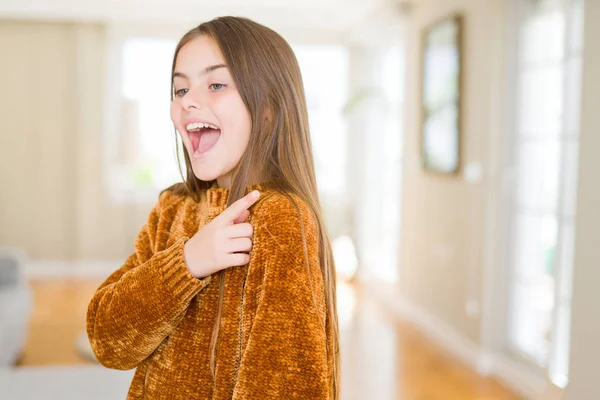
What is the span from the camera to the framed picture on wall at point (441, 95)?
4.05 metres

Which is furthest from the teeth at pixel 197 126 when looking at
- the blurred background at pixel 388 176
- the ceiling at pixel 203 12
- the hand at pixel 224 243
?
the ceiling at pixel 203 12

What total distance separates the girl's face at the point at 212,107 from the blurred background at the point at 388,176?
4.36ft

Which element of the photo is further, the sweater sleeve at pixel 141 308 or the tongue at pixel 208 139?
the tongue at pixel 208 139

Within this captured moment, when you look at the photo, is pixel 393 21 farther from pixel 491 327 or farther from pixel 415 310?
pixel 491 327

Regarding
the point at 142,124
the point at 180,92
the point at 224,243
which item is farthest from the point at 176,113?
the point at 142,124

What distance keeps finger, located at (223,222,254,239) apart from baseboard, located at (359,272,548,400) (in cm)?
196

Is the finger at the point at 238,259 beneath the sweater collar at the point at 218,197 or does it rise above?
beneath

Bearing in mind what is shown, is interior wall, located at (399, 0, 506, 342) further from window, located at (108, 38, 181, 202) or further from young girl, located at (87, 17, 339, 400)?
young girl, located at (87, 17, 339, 400)

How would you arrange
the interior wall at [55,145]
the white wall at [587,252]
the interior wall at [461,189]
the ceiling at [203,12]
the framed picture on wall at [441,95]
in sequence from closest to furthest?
1. the white wall at [587,252]
2. the interior wall at [461,189]
3. the framed picture on wall at [441,95]
4. the ceiling at [203,12]
5. the interior wall at [55,145]

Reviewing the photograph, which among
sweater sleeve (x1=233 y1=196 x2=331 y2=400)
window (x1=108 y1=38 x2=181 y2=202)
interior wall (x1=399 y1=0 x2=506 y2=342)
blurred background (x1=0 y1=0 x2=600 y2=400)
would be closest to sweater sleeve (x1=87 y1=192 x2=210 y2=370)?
sweater sleeve (x1=233 y1=196 x2=331 y2=400)

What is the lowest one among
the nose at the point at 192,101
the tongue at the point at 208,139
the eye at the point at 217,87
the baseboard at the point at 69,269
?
the baseboard at the point at 69,269

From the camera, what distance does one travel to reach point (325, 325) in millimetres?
904

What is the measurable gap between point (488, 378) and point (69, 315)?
2.97 m

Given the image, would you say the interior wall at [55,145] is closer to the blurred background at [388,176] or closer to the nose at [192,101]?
the blurred background at [388,176]
